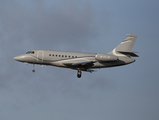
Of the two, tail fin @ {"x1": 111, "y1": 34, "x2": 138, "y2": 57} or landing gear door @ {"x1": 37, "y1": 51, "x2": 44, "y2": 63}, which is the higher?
tail fin @ {"x1": 111, "y1": 34, "x2": 138, "y2": 57}

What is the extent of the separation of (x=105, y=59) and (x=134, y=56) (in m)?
5.57

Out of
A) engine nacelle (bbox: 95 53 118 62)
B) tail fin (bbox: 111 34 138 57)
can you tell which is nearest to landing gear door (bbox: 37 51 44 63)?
engine nacelle (bbox: 95 53 118 62)

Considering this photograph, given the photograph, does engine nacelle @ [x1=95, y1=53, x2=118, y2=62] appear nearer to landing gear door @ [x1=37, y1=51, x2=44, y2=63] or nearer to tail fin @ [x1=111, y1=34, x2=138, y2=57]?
tail fin @ [x1=111, y1=34, x2=138, y2=57]

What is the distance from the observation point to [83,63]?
163 feet

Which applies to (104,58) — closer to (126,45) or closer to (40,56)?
(126,45)

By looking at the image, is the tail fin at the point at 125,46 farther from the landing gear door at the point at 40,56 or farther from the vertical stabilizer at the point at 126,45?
the landing gear door at the point at 40,56

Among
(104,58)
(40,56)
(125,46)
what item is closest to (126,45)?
(125,46)

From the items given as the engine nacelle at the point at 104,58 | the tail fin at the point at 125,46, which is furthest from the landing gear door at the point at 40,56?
the tail fin at the point at 125,46

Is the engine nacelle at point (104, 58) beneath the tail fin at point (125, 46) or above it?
beneath

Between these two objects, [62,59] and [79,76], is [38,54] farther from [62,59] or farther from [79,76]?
[79,76]

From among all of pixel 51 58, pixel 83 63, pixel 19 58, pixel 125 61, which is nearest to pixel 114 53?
pixel 125 61

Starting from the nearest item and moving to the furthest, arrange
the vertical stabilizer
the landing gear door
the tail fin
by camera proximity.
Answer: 1. the landing gear door
2. the tail fin
3. the vertical stabilizer

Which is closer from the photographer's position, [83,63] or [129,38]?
[83,63]

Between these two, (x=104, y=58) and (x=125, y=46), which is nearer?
(x=104, y=58)
